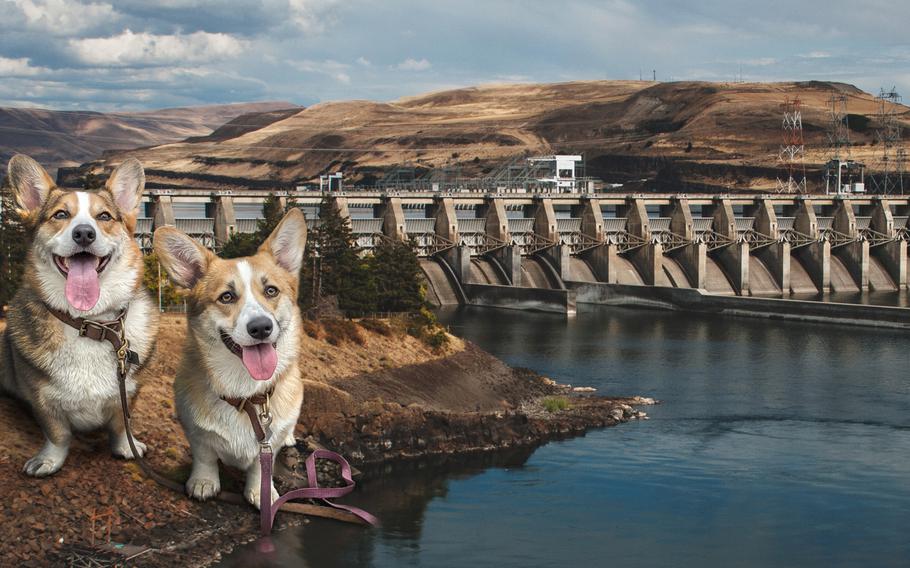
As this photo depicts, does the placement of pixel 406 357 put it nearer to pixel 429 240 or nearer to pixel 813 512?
pixel 813 512

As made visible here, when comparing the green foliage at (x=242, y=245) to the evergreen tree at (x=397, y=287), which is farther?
the green foliage at (x=242, y=245)

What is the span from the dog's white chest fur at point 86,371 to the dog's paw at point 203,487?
0.82 m

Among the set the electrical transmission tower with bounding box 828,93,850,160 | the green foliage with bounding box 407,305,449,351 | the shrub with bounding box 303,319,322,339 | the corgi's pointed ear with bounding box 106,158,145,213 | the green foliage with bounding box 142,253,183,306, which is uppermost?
the electrical transmission tower with bounding box 828,93,850,160

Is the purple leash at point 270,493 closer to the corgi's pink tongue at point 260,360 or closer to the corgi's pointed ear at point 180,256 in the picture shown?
the corgi's pink tongue at point 260,360

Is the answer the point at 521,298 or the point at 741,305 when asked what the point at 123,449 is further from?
the point at 741,305

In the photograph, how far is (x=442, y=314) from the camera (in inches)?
2425

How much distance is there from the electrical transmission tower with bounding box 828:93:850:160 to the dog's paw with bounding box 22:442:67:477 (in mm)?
104119

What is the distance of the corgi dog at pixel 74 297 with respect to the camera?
6.83 meters

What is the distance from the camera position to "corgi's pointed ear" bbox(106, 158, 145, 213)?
709 cm

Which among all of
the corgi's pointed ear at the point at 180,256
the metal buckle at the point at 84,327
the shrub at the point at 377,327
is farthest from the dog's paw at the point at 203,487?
the shrub at the point at 377,327

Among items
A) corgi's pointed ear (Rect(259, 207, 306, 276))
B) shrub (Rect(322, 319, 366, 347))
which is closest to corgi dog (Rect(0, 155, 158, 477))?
corgi's pointed ear (Rect(259, 207, 306, 276))

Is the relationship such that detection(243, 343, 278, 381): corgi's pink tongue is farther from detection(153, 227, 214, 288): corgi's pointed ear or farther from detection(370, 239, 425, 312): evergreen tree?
detection(370, 239, 425, 312): evergreen tree

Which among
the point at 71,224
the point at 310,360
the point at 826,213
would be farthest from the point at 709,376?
the point at 826,213

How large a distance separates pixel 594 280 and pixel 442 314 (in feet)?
54.0
